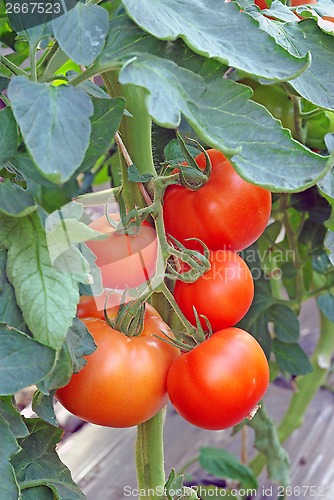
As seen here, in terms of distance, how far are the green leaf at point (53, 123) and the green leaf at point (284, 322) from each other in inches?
20.9

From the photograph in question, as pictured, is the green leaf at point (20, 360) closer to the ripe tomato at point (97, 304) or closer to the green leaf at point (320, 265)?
the ripe tomato at point (97, 304)

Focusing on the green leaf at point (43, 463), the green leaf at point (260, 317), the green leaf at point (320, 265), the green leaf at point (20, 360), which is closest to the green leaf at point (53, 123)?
the green leaf at point (20, 360)

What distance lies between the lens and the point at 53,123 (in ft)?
0.91

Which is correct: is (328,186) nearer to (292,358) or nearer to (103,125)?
→ (103,125)

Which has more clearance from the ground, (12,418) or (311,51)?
(311,51)

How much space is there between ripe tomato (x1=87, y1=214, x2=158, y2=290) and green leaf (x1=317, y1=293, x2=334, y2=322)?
1.43 feet

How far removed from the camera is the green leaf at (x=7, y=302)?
1.09 ft

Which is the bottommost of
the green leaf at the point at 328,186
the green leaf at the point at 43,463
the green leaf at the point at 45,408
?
the green leaf at the point at 43,463

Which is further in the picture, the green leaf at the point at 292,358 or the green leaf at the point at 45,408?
the green leaf at the point at 292,358

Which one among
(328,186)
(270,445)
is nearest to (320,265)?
(270,445)

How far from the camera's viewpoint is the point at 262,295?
A: 78cm

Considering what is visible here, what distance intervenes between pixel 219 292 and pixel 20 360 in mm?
152

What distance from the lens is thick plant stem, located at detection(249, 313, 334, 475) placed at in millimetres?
1037

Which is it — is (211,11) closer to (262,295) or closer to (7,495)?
(7,495)
